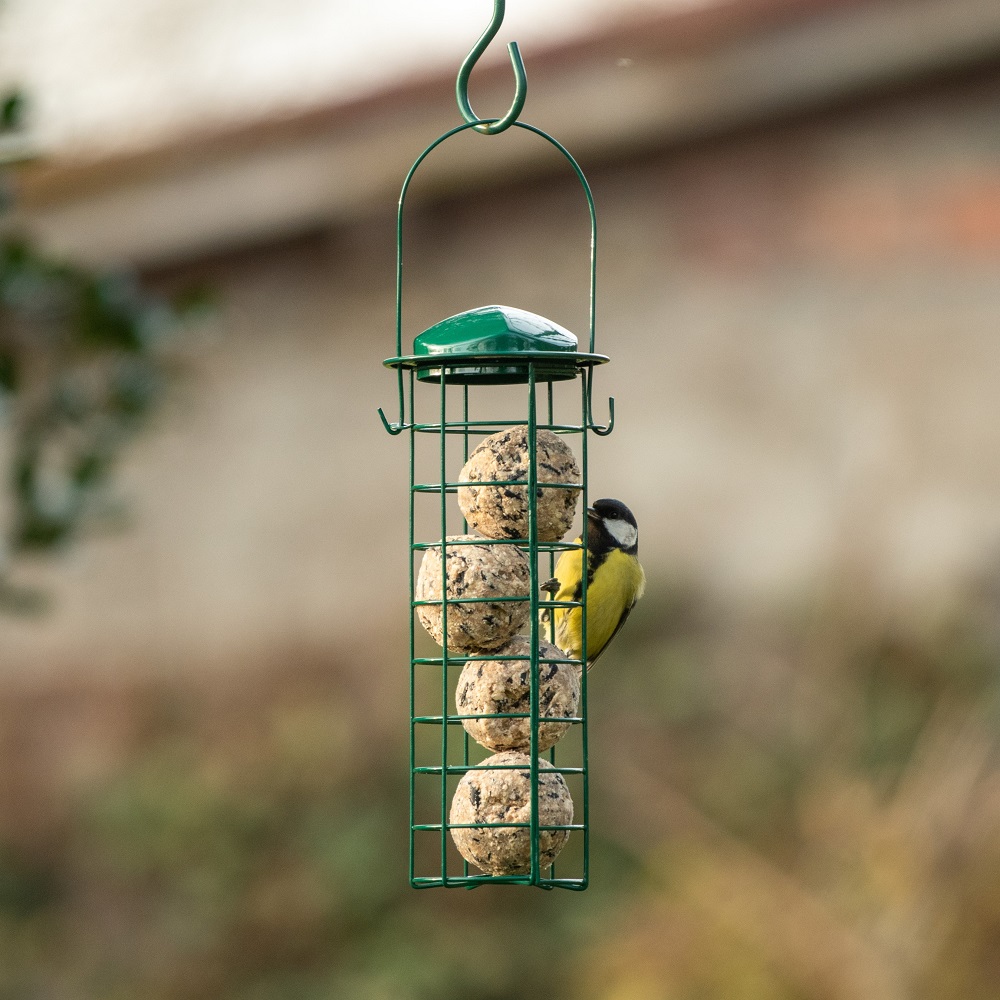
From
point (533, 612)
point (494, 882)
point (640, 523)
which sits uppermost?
point (640, 523)

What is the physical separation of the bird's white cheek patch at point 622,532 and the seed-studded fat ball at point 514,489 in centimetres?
58

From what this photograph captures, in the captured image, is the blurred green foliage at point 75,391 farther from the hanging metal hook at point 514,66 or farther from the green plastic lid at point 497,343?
the hanging metal hook at point 514,66

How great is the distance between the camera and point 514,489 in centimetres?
354

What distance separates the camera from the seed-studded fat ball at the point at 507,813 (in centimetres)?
346

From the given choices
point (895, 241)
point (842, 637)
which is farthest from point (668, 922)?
point (895, 241)

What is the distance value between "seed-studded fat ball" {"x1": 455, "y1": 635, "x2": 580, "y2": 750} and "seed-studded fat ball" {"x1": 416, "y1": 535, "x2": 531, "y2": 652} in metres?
0.05

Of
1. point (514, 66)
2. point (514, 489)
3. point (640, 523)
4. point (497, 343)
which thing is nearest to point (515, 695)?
point (514, 489)

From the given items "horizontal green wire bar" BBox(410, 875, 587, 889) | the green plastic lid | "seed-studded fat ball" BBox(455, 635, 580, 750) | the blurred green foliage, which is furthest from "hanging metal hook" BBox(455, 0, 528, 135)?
the blurred green foliage

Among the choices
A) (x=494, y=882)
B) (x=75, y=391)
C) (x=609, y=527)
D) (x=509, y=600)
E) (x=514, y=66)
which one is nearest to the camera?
(x=514, y=66)

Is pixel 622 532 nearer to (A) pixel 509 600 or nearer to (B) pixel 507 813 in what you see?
(A) pixel 509 600

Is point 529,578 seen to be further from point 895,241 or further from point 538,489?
point 895,241

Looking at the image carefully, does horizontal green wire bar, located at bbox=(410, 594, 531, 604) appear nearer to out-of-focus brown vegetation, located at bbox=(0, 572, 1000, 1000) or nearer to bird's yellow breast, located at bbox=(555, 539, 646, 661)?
bird's yellow breast, located at bbox=(555, 539, 646, 661)

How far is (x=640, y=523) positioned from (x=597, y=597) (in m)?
4.08

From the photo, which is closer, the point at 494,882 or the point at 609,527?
the point at 494,882
